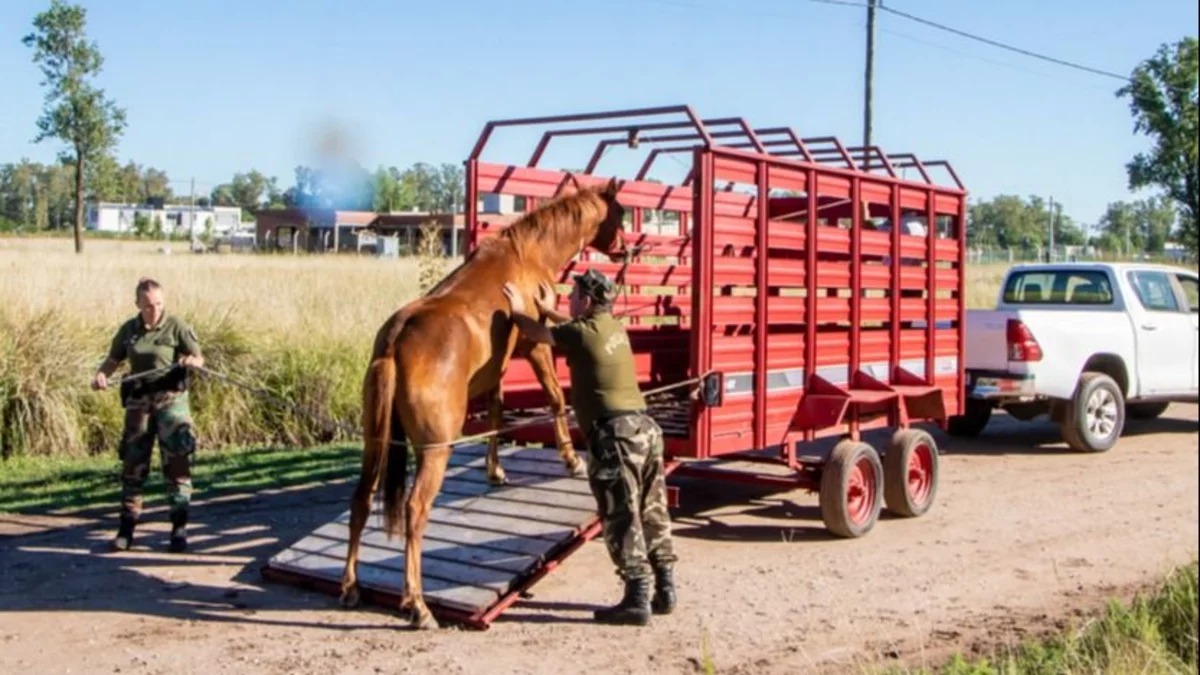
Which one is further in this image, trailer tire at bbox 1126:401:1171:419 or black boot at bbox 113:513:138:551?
trailer tire at bbox 1126:401:1171:419

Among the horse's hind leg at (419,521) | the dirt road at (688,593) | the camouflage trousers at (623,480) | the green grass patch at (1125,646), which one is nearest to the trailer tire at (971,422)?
the dirt road at (688,593)

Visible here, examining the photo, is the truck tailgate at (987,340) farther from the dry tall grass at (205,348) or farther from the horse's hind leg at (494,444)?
the horse's hind leg at (494,444)

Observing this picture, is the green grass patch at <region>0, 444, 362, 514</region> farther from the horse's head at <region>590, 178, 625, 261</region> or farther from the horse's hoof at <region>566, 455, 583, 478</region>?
the horse's head at <region>590, 178, 625, 261</region>

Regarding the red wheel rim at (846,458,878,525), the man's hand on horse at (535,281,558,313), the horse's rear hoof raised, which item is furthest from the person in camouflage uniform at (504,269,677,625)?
the red wheel rim at (846,458,878,525)

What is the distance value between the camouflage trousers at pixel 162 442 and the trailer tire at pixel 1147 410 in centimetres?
1286

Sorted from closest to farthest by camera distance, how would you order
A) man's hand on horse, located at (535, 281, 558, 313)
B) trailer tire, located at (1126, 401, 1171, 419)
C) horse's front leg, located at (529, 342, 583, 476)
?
horse's front leg, located at (529, 342, 583, 476)
man's hand on horse, located at (535, 281, 558, 313)
trailer tire, located at (1126, 401, 1171, 419)

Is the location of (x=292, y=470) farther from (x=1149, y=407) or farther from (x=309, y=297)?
(x=1149, y=407)

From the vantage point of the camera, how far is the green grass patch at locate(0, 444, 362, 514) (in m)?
11.1

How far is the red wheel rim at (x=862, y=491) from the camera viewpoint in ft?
31.9

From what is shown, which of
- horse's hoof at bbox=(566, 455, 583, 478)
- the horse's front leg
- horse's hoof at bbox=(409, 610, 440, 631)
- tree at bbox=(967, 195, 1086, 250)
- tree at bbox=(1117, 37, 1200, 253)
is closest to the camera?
tree at bbox=(1117, 37, 1200, 253)

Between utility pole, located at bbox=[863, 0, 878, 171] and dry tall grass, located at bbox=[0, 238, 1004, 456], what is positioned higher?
utility pole, located at bbox=[863, 0, 878, 171]

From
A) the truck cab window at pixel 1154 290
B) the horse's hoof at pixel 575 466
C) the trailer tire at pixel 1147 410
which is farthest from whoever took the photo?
the trailer tire at pixel 1147 410

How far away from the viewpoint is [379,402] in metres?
7.08

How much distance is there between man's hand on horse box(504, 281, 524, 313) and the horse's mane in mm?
372
